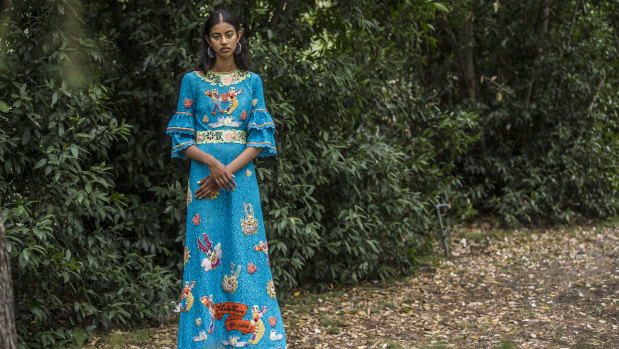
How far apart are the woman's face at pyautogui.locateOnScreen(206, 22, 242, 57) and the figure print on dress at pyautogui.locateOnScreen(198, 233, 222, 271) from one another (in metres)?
0.86

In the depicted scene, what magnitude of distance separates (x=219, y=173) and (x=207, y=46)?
62 centimetres

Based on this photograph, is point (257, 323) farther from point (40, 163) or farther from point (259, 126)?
point (40, 163)

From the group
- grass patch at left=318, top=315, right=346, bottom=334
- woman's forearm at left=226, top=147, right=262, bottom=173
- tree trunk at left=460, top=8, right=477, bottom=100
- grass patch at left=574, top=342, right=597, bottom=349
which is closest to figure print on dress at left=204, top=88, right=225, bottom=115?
woman's forearm at left=226, top=147, right=262, bottom=173

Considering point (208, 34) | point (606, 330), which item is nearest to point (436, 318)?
point (606, 330)

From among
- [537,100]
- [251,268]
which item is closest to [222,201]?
[251,268]

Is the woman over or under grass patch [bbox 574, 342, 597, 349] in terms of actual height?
over

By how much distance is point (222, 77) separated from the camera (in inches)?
114

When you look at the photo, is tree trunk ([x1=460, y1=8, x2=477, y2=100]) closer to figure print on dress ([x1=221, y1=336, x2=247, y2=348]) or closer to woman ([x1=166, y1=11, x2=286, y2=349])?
woman ([x1=166, y1=11, x2=286, y2=349])

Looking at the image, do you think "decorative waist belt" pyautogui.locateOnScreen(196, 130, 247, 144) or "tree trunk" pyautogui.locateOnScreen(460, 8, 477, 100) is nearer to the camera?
"decorative waist belt" pyautogui.locateOnScreen(196, 130, 247, 144)

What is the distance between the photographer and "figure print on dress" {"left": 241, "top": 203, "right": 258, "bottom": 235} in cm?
288

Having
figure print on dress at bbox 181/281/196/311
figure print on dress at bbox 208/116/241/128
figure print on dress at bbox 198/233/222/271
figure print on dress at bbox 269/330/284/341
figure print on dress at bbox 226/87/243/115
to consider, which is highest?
figure print on dress at bbox 226/87/243/115

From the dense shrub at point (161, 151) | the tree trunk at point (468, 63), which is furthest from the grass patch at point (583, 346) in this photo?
the tree trunk at point (468, 63)

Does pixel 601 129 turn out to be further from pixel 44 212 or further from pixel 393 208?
pixel 44 212

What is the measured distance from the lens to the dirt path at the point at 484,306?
11.6 feet
